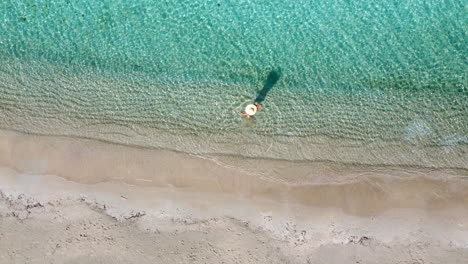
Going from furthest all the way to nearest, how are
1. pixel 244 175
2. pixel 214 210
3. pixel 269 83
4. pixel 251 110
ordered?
pixel 269 83
pixel 251 110
pixel 244 175
pixel 214 210

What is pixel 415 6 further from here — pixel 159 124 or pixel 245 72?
pixel 159 124

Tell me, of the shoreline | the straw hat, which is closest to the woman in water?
the straw hat

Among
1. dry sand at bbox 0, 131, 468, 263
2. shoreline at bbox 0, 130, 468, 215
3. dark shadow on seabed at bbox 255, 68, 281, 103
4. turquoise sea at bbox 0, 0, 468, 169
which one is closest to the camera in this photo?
dry sand at bbox 0, 131, 468, 263

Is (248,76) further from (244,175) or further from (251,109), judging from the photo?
(244,175)

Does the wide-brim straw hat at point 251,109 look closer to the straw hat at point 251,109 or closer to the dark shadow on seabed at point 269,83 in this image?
the straw hat at point 251,109

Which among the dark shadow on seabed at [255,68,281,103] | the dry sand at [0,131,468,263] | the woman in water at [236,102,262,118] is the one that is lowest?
the dry sand at [0,131,468,263]

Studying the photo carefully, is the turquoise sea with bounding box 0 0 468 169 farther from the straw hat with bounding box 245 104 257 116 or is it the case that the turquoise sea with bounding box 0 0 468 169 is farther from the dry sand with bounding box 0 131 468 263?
the dry sand with bounding box 0 131 468 263

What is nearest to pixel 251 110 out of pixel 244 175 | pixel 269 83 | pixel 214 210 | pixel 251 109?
A: pixel 251 109
